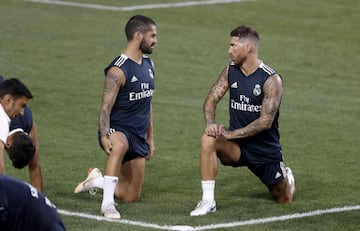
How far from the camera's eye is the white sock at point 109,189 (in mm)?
13419

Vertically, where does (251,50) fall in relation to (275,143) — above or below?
above

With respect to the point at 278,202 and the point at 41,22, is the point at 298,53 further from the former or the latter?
the point at 278,202

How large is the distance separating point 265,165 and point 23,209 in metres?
5.04

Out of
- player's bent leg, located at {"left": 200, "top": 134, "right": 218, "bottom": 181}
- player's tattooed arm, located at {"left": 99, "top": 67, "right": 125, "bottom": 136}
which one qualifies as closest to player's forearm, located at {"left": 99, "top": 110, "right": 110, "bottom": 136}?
player's tattooed arm, located at {"left": 99, "top": 67, "right": 125, "bottom": 136}

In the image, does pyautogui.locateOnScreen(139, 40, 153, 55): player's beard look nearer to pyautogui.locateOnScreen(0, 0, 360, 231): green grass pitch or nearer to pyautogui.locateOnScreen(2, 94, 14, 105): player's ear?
pyautogui.locateOnScreen(0, 0, 360, 231): green grass pitch

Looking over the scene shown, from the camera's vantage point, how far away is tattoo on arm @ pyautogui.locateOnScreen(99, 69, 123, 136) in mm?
13711

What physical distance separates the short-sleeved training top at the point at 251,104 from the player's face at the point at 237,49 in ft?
0.66

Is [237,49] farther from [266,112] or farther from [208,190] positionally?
[208,190]

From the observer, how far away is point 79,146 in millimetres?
17109

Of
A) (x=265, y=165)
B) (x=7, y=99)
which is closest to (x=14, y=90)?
(x=7, y=99)

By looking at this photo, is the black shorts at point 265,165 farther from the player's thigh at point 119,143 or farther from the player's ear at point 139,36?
the player's ear at point 139,36

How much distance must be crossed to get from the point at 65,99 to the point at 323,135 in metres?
4.40

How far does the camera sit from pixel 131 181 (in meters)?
14.3

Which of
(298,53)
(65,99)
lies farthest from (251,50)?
(298,53)
